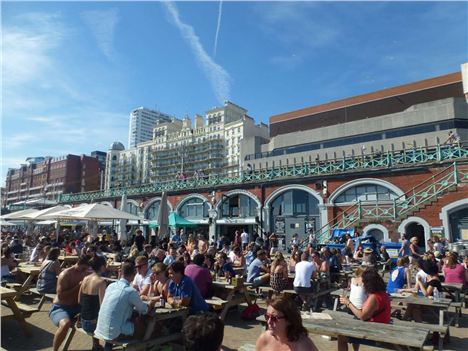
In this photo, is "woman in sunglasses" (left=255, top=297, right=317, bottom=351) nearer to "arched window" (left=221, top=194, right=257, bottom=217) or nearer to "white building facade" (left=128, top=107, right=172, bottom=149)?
"arched window" (left=221, top=194, right=257, bottom=217)

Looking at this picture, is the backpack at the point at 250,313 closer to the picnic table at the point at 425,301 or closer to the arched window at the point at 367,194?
the picnic table at the point at 425,301

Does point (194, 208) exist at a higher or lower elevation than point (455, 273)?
higher

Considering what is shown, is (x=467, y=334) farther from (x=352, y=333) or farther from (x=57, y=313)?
(x=57, y=313)

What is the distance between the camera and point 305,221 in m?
23.6

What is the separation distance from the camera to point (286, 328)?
312cm

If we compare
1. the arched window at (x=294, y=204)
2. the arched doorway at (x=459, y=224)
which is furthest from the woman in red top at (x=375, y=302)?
the arched window at (x=294, y=204)

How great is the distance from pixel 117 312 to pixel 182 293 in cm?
125

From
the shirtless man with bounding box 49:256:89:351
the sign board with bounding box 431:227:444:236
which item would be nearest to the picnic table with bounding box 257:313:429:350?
the shirtless man with bounding box 49:256:89:351

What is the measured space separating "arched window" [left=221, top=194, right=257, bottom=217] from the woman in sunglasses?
23022mm

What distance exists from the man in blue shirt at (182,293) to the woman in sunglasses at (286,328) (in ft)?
8.17

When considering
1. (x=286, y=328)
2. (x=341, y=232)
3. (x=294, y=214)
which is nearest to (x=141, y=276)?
(x=286, y=328)

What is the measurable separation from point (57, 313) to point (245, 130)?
72.6 m

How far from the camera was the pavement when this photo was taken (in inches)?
228

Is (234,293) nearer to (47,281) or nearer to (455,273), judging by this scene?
(47,281)
